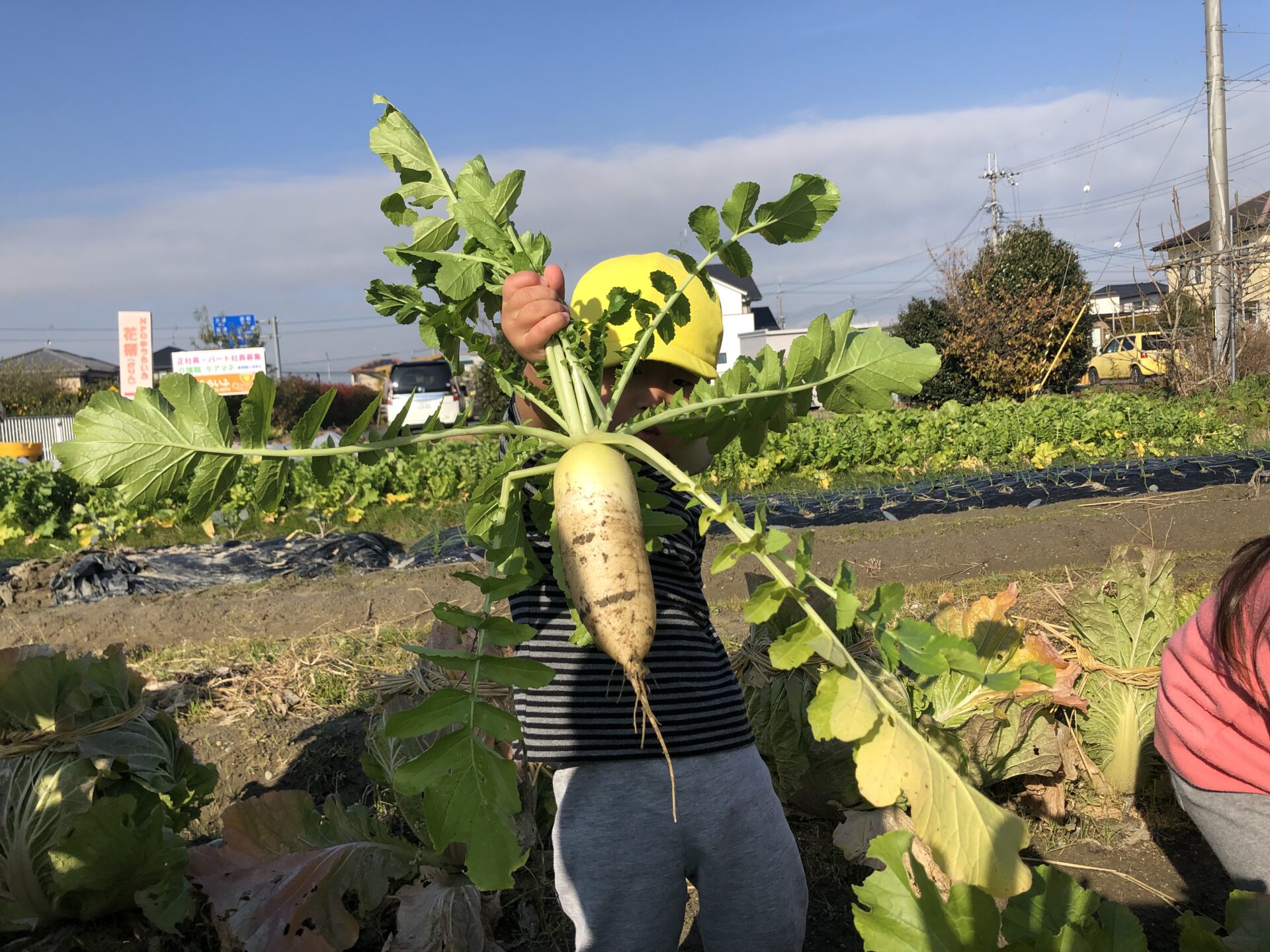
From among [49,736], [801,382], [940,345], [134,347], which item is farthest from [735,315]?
[801,382]

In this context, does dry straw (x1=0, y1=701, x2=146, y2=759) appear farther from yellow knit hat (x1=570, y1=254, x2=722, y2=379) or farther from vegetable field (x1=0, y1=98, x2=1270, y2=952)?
yellow knit hat (x1=570, y1=254, x2=722, y2=379)

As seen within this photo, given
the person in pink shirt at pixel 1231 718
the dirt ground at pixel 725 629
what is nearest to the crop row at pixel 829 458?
the dirt ground at pixel 725 629

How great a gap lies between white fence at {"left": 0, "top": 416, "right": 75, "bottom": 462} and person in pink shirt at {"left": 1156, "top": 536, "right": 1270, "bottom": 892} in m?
30.4

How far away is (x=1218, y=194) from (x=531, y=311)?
2248 cm

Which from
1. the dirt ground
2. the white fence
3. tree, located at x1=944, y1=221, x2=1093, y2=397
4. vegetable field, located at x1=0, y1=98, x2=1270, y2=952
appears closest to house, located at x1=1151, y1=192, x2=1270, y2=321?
tree, located at x1=944, y1=221, x2=1093, y2=397

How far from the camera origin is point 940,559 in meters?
6.33

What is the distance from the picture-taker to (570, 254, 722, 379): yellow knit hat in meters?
1.74

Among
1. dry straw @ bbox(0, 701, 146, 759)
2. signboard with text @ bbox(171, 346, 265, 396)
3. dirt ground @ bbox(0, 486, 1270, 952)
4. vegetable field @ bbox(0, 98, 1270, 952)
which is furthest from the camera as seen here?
signboard with text @ bbox(171, 346, 265, 396)

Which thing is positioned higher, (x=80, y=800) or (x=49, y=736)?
(x=49, y=736)

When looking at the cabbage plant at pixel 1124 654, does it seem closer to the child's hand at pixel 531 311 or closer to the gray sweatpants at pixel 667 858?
the gray sweatpants at pixel 667 858

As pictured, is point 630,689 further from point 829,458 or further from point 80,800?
point 829,458

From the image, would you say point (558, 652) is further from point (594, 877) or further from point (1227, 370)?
point (1227, 370)

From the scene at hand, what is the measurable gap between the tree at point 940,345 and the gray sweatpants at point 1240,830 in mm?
17260

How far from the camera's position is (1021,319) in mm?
19766
